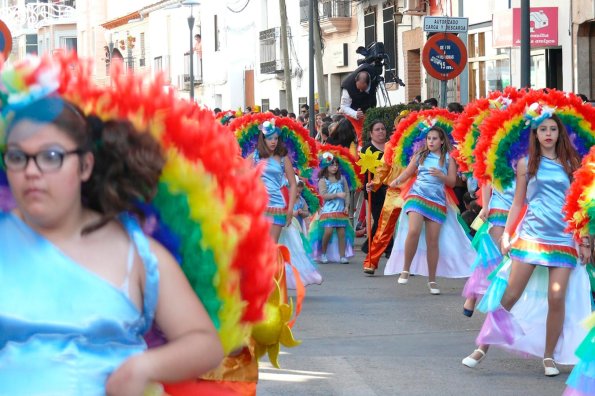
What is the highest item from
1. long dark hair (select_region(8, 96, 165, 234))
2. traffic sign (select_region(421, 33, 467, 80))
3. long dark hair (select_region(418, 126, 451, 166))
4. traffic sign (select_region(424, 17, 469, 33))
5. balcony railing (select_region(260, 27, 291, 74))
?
balcony railing (select_region(260, 27, 291, 74))

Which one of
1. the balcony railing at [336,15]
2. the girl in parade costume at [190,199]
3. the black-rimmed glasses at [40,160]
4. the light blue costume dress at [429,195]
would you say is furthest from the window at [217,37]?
the black-rimmed glasses at [40,160]

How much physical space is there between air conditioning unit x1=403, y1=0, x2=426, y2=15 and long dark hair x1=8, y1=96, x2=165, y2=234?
28.2m

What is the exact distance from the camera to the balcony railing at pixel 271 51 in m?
46.0

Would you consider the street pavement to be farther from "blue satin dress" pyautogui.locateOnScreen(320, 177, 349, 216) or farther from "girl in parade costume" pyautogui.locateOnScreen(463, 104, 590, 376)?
"blue satin dress" pyautogui.locateOnScreen(320, 177, 349, 216)

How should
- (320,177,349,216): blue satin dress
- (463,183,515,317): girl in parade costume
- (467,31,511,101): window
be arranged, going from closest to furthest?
(463,183,515,317): girl in parade costume → (320,177,349,216): blue satin dress → (467,31,511,101): window

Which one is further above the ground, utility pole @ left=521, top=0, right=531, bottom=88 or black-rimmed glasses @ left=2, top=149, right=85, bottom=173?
utility pole @ left=521, top=0, right=531, bottom=88

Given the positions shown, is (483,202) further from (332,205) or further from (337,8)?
(337,8)

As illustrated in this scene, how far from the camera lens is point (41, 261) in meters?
3.14

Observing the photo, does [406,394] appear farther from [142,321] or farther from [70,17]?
[70,17]

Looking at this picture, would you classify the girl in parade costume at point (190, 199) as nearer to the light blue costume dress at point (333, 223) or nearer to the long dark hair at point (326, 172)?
the light blue costume dress at point (333, 223)

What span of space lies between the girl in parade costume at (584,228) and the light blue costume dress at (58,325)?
3298mm

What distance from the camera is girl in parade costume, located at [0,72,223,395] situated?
308 centimetres

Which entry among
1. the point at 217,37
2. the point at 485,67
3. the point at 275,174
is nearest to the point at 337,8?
the point at 485,67

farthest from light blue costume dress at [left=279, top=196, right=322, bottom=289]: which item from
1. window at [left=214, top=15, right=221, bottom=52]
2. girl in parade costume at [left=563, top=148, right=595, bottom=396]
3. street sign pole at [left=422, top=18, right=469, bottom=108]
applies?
window at [left=214, top=15, right=221, bottom=52]
